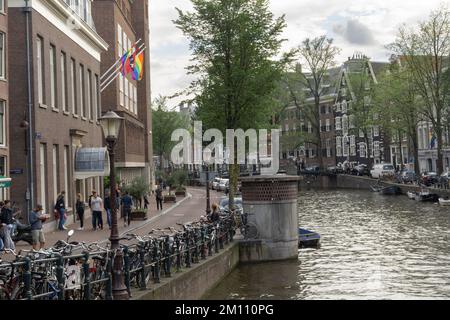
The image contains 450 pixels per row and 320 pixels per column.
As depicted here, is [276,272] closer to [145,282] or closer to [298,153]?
[145,282]

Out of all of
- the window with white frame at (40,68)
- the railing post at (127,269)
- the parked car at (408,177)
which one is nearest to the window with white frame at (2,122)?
the window with white frame at (40,68)

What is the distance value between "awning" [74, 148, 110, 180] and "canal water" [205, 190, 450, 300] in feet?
37.8

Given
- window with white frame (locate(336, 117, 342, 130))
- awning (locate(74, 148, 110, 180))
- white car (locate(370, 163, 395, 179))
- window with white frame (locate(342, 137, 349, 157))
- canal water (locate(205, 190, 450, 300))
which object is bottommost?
canal water (locate(205, 190, 450, 300))

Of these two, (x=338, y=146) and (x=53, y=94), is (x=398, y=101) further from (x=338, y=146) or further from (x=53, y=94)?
(x=338, y=146)

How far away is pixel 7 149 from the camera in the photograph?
26.3 metres

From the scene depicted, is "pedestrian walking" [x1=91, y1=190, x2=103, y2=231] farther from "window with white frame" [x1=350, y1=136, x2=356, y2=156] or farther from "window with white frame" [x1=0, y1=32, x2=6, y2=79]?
"window with white frame" [x1=350, y1=136, x2=356, y2=156]

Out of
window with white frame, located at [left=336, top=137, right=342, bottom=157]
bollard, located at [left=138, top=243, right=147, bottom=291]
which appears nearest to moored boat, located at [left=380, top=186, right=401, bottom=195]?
window with white frame, located at [left=336, top=137, right=342, bottom=157]

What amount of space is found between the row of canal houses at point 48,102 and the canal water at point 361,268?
986 cm

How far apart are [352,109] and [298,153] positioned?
3739 centimetres

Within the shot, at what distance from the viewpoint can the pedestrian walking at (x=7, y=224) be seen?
20.3 metres

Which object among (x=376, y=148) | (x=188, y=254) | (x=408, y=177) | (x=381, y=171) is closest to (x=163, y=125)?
(x=376, y=148)

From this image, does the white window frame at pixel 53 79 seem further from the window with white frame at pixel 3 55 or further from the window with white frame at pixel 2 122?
the window with white frame at pixel 2 122

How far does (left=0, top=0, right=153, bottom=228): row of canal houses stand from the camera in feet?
90.4
